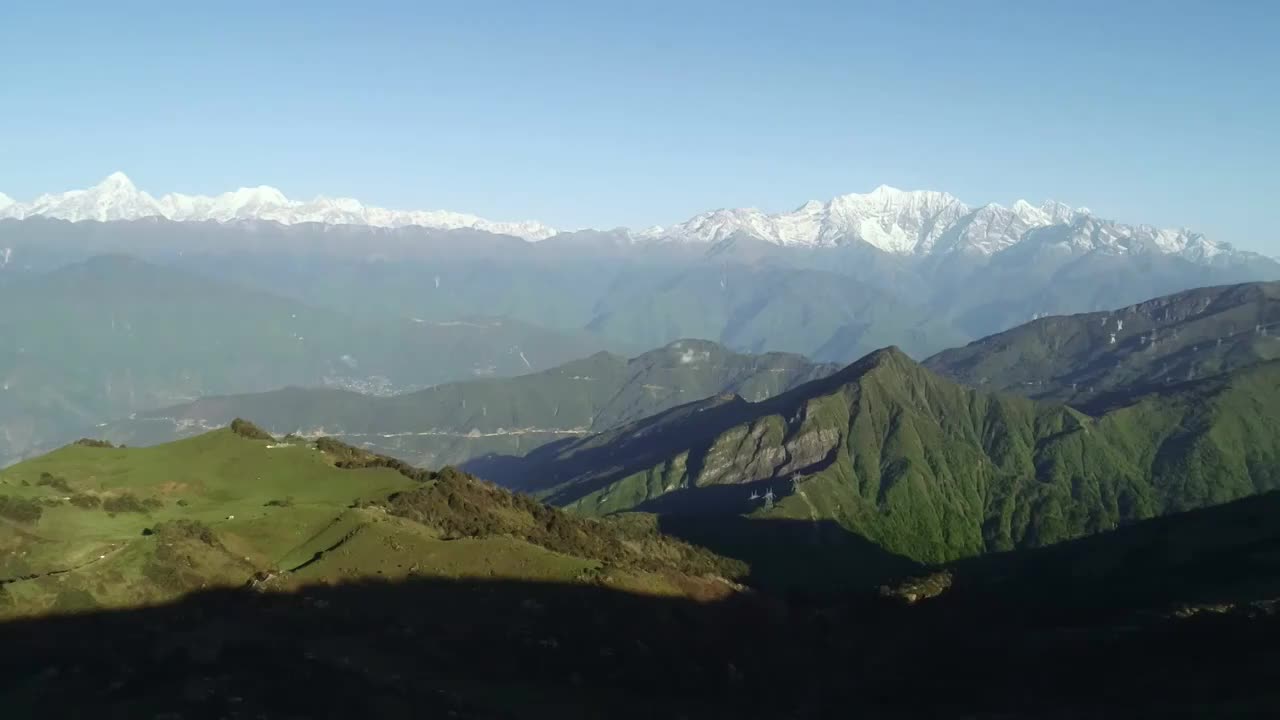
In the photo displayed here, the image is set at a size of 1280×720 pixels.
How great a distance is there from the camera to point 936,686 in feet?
357

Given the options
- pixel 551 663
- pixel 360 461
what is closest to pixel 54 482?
pixel 360 461

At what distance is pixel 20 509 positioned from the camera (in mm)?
108750

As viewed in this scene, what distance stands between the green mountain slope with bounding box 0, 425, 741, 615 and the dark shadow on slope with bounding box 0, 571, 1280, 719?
3.98m

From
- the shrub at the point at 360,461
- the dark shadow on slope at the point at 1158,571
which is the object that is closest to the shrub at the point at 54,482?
the shrub at the point at 360,461

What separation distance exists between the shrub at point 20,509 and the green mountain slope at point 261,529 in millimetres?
162

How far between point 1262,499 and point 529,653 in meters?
160

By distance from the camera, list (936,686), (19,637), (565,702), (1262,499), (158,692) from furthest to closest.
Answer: (1262,499), (936,686), (565,702), (19,637), (158,692)

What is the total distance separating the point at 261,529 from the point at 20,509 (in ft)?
84.4

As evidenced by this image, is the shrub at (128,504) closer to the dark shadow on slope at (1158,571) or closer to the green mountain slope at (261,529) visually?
the green mountain slope at (261,529)

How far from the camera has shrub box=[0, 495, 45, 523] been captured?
10756 centimetres

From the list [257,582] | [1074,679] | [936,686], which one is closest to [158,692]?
[257,582]

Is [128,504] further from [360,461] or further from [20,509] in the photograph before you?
[360,461]

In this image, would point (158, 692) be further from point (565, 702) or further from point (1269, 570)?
point (1269, 570)

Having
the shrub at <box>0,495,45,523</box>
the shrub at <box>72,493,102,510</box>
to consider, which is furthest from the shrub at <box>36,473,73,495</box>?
the shrub at <box>0,495,45,523</box>
